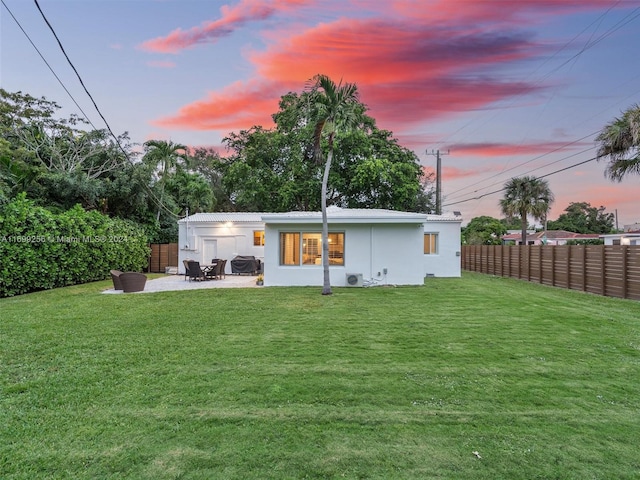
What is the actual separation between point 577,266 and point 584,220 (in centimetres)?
4612

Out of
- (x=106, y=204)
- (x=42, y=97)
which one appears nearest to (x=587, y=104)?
(x=106, y=204)

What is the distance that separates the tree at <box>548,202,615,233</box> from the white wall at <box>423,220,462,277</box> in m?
43.3

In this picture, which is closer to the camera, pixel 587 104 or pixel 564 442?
pixel 564 442

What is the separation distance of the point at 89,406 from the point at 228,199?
1170 inches

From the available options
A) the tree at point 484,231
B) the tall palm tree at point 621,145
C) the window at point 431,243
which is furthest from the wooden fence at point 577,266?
the tree at point 484,231

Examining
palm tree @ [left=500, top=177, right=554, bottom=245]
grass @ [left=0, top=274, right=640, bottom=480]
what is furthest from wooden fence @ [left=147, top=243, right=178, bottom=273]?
palm tree @ [left=500, top=177, right=554, bottom=245]

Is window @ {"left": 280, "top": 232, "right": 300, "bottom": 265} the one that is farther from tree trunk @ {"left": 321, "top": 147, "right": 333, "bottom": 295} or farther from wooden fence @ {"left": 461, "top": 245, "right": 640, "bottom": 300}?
wooden fence @ {"left": 461, "top": 245, "right": 640, "bottom": 300}

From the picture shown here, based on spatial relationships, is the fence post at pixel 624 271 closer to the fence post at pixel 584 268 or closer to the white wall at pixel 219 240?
the fence post at pixel 584 268

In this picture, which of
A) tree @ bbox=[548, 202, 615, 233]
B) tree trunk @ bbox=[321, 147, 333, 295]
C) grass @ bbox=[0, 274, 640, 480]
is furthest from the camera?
tree @ bbox=[548, 202, 615, 233]

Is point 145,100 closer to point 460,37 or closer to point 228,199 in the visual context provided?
point 460,37

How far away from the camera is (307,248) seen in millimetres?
12102

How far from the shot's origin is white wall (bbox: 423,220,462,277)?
1530 centimetres

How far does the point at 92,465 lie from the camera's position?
7.50ft

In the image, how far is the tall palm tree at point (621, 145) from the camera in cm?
972
